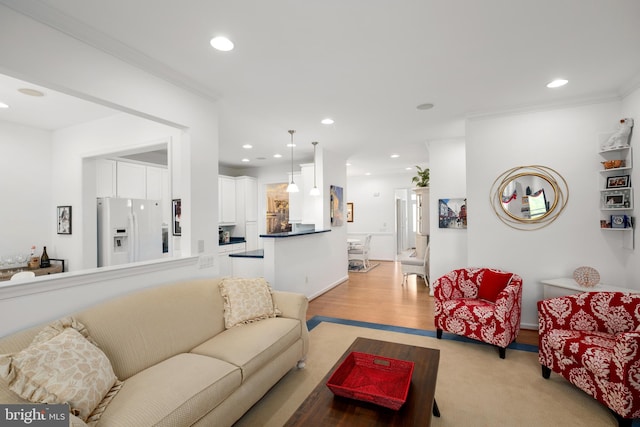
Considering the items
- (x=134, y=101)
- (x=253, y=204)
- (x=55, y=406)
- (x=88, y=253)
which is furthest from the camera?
(x=253, y=204)

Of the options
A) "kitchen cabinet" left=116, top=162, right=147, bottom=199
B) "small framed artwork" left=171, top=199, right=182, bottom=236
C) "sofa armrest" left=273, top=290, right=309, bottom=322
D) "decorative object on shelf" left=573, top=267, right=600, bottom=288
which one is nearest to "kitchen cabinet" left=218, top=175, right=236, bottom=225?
"kitchen cabinet" left=116, top=162, right=147, bottom=199

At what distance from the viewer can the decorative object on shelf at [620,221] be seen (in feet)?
10.3

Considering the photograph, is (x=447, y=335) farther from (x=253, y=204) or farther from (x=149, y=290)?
(x=253, y=204)

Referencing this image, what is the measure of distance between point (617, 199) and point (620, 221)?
24cm

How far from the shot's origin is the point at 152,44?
2.27 metres

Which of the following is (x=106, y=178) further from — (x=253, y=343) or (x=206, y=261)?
(x=253, y=343)

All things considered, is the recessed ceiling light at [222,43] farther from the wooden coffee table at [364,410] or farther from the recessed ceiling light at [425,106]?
the wooden coffee table at [364,410]

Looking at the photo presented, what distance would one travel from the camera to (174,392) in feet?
5.41

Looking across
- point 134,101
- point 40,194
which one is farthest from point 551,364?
point 40,194

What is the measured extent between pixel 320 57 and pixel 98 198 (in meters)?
3.59

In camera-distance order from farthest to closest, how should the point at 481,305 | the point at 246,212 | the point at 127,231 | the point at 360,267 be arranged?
1. the point at 360,267
2. the point at 246,212
3. the point at 127,231
4. the point at 481,305

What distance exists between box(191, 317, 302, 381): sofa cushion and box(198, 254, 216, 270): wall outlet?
785mm

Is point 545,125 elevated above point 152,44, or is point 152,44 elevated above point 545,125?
point 152,44

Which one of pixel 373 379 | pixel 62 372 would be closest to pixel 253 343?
pixel 373 379
